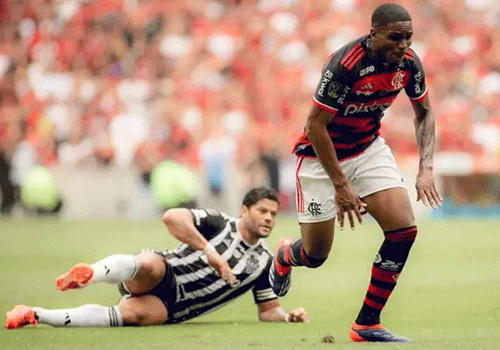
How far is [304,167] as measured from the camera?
761 centimetres

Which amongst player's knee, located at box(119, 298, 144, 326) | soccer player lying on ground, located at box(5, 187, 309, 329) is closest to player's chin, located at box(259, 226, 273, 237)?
soccer player lying on ground, located at box(5, 187, 309, 329)

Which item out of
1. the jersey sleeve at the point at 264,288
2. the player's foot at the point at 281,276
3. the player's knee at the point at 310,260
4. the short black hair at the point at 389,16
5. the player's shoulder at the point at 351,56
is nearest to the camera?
the short black hair at the point at 389,16

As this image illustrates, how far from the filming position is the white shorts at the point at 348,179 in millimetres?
7203

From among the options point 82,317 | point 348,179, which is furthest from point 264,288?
point 348,179

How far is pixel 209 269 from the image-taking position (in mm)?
8344

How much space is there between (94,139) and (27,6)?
14.2 ft

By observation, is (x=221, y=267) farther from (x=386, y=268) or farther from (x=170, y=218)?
(x=386, y=268)

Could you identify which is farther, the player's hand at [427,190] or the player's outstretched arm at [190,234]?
the player's outstretched arm at [190,234]

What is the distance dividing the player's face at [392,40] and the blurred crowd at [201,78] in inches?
615

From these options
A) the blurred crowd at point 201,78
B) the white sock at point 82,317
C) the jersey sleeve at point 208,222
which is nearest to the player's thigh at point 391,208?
the jersey sleeve at point 208,222

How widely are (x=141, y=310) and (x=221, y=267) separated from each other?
85cm

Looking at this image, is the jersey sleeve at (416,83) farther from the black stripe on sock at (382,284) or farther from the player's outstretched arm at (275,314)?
the player's outstretched arm at (275,314)

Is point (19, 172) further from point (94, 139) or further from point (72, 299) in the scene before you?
point (72, 299)

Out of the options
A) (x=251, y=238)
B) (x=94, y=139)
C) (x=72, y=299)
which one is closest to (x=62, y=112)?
(x=94, y=139)
